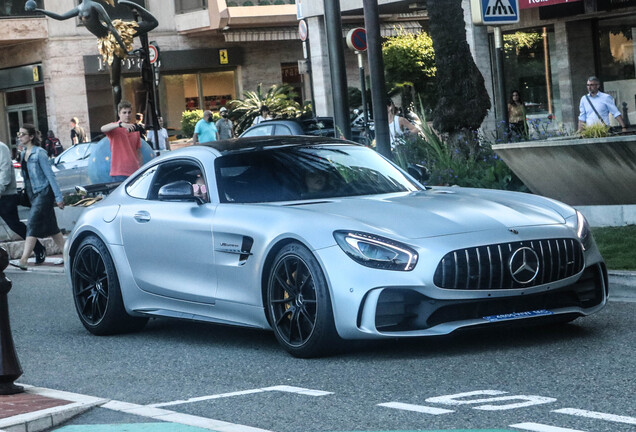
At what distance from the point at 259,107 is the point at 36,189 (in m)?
24.7

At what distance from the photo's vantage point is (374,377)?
22.5 ft

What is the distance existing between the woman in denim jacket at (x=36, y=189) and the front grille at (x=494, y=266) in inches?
379

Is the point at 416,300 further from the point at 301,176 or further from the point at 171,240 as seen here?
the point at 171,240

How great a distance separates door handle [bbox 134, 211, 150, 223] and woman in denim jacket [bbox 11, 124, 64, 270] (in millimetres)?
6948

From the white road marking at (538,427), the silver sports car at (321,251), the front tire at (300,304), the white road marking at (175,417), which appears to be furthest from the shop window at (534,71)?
the white road marking at (538,427)

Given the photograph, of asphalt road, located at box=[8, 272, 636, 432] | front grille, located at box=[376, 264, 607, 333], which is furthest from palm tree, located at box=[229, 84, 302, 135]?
front grille, located at box=[376, 264, 607, 333]

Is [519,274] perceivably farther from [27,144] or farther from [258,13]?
[258,13]

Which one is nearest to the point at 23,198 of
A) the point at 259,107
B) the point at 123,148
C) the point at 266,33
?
the point at 123,148

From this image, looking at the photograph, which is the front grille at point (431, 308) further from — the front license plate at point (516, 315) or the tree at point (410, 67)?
the tree at point (410, 67)

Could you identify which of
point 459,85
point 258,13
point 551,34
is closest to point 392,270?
point 459,85

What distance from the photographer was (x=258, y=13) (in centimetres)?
4378

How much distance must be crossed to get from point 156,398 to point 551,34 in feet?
76.2

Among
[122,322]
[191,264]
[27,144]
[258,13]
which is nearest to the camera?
[191,264]

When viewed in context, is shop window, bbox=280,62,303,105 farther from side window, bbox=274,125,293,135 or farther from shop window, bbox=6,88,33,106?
side window, bbox=274,125,293,135
